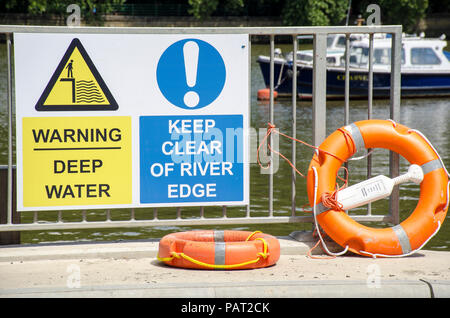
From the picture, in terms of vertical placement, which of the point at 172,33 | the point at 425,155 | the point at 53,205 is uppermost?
the point at 172,33

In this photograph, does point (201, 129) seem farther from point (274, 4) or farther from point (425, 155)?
point (274, 4)

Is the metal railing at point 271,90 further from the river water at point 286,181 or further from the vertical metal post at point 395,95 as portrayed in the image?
the river water at point 286,181

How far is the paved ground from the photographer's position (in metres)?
4.37

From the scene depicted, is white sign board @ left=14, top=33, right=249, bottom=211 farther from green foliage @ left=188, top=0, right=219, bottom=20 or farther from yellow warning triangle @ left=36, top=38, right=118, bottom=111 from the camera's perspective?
green foliage @ left=188, top=0, right=219, bottom=20

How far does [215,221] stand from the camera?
549cm

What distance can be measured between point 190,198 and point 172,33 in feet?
3.76

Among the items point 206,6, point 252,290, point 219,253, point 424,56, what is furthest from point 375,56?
point 206,6

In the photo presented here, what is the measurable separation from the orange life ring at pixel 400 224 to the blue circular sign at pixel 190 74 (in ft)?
2.92

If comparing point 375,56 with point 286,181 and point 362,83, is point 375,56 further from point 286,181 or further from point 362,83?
point 286,181

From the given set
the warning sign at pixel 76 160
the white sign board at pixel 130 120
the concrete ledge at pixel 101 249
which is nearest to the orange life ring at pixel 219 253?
the concrete ledge at pixel 101 249

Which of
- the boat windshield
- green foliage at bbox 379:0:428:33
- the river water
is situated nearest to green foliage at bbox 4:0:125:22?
green foliage at bbox 379:0:428:33

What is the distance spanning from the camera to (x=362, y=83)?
23406 mm

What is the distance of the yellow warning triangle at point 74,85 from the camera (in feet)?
17.1
